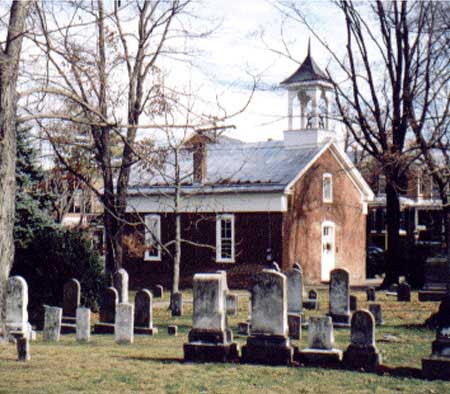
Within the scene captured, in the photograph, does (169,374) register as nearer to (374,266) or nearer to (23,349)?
(23,349)

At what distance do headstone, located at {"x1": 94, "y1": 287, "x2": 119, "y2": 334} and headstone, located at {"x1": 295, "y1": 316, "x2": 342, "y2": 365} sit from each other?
6255mm

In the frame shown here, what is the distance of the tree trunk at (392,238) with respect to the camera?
30.5 meters

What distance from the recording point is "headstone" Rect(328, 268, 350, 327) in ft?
60.1

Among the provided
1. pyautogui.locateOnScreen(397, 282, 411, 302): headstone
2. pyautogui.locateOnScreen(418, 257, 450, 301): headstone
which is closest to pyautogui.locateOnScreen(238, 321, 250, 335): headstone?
pyautogui.locateOnScreen(397, 282, 411, 302): headstone

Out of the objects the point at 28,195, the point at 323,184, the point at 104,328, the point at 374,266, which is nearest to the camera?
the point at 104,328

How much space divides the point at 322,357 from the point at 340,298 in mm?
6416

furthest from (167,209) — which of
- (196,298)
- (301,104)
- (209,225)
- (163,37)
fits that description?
(196,298)

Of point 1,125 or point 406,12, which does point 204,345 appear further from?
point 406,12

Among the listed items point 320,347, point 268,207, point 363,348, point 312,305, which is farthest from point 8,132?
point 268,207

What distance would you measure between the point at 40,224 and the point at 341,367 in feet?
53.4

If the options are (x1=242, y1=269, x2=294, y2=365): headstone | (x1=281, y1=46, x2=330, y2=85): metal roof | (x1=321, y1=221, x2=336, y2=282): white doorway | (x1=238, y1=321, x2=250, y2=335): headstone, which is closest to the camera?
(x1=242, y1=269, x2=294, y2=365): headstone

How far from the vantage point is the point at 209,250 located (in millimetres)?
34094

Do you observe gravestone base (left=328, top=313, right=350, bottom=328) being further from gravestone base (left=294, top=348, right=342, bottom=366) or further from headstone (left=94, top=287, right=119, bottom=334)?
gravestone base (left=294, top=348, right=342, bottom=366)

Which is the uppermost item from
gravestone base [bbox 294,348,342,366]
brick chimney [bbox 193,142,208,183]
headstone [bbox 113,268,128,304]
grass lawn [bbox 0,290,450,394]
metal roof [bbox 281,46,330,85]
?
metal roof [bbox 281,46,330,85]
